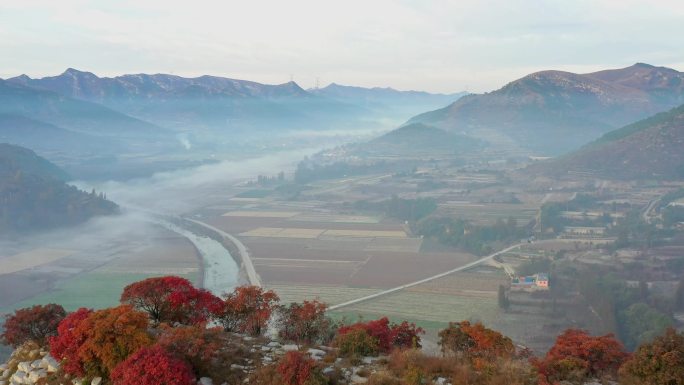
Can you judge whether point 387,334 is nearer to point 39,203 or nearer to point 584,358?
point 584,358

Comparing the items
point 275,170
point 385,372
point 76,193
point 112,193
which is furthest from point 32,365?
point 275,170

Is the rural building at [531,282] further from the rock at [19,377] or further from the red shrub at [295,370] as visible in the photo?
the rock at [19,377]

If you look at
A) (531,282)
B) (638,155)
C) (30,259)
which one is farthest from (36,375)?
(638,155)

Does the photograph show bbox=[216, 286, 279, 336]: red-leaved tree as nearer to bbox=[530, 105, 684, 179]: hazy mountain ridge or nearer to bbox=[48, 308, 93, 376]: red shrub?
bbox=[48, 308, 93, 376]: red shrub

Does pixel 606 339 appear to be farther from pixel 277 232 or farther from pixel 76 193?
pixel 76 193

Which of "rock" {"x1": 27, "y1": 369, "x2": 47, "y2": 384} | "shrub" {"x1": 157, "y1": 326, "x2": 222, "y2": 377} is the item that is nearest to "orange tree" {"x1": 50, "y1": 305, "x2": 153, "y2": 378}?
"rock" {"x1": 27, "y1": 369, "x2": 47, "y2": 384}

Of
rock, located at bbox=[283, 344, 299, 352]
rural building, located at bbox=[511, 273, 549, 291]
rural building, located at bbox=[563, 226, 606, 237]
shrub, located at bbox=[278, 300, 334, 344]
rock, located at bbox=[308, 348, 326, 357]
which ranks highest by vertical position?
rock, located at bbox=[283, 344, 299, 352]

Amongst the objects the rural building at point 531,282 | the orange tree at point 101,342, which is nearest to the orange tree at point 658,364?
the orange tree at point 101,342
